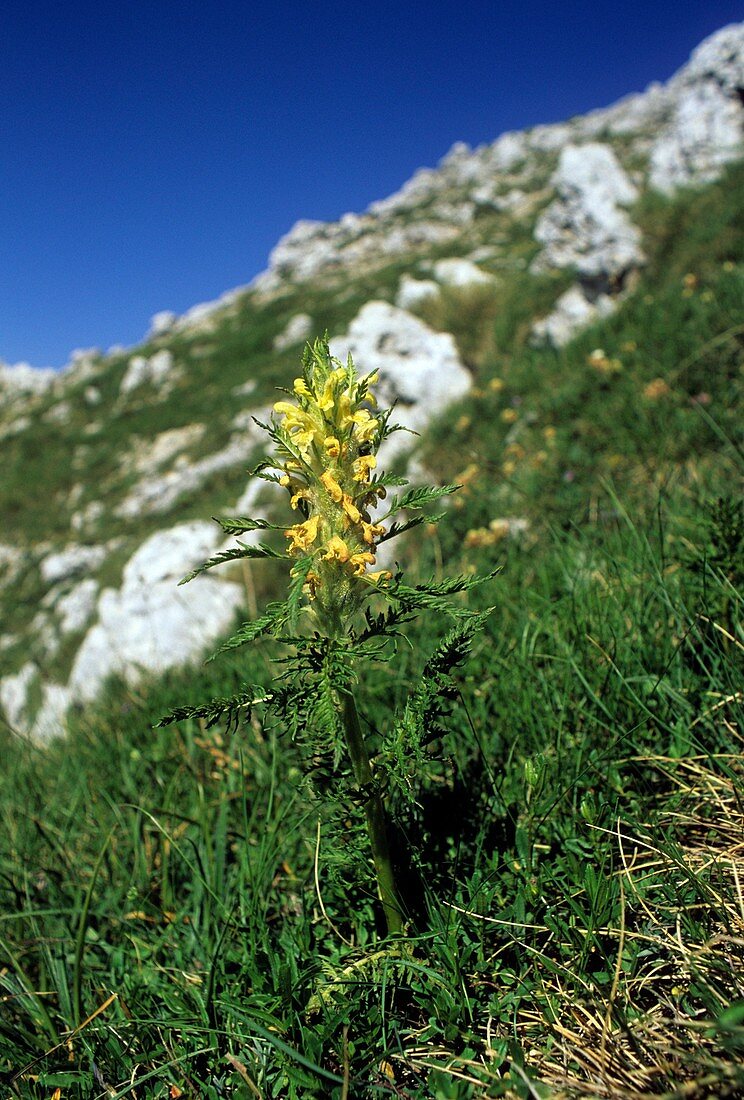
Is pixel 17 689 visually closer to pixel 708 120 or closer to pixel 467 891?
pixel 467 891

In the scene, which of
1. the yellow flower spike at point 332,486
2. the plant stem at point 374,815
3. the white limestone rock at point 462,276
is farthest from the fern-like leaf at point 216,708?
the white limestone rock at point 462,276

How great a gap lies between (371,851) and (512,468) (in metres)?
4.38

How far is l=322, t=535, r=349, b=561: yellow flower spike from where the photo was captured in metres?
1.21

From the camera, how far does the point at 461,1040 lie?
4.29 feet

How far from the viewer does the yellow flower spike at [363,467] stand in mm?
1257

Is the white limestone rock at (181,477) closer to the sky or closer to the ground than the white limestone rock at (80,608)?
closer to the sky

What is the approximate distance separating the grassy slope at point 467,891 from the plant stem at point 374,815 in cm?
9

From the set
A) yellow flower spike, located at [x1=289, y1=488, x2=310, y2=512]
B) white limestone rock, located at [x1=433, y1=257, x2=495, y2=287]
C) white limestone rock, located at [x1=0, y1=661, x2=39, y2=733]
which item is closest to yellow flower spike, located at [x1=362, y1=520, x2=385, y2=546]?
yellow flower spike, located at [x1=289, y1=488, x2=310, y2=512]

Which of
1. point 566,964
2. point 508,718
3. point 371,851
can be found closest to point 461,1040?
point 566,964

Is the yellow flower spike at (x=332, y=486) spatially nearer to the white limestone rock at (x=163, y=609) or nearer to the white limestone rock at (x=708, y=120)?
the white limestone rock at (x=163, y=609)

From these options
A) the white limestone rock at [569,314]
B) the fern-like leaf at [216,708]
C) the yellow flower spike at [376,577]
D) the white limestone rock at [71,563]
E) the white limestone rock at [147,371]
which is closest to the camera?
the fern-like leaf at [216,708]

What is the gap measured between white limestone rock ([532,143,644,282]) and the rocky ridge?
0.12 feet

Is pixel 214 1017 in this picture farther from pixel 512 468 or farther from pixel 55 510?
pixel 55 510

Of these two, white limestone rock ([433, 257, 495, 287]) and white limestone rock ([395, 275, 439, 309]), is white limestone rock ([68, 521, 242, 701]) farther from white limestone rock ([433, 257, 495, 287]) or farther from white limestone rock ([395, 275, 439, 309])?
white limestone rock ([433, 257, 495, 287])
